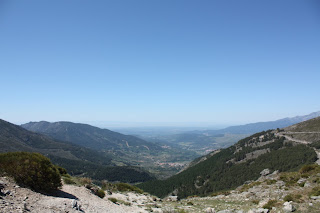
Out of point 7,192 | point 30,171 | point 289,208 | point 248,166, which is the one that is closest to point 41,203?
point 7,192

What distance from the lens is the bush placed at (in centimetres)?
1411

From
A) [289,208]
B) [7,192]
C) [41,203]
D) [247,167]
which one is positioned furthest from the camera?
[247,167]

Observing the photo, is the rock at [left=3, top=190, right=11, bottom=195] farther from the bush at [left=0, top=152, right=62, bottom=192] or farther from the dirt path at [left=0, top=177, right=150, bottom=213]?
the bush at [left=0, top=152, right=62, bottom=192]

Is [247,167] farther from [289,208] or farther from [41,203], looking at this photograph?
[41,203]

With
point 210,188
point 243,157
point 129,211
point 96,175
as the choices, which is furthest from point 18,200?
point 96,175

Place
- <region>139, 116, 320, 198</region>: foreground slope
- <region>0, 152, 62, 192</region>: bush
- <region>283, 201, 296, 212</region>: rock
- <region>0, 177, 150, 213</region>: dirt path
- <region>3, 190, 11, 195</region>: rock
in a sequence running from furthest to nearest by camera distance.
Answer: <region>139, 116, 320, 198</region>: foreground slope, <region>0, 152, 62, 192</region>: bush, <region>283, 201, 296, 212</region>: rock, <region>3, 190, 11, 195</region>: rock, <region>0, 177, 150, 213</region>: dirt path

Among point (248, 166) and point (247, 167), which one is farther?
point (248, 166)

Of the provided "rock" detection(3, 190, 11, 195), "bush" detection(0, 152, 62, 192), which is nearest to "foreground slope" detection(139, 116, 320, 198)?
"bush" detection(0, 152, 62, 192)

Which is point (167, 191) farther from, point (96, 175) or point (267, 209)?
point (96, 175)

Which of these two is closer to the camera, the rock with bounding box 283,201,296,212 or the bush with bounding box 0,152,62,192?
the rock with bounding box 283,201,296,212

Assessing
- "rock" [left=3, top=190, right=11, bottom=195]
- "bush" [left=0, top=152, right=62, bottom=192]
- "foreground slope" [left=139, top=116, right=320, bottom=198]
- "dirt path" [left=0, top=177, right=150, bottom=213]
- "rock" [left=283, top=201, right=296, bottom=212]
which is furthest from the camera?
"foreground slope" [left=139, top=116, right=320, bottom=198]

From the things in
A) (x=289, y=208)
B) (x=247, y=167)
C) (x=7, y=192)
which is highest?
(x=7, y=192)

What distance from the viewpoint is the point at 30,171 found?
47.6 ft

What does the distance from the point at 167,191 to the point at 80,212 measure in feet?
306
